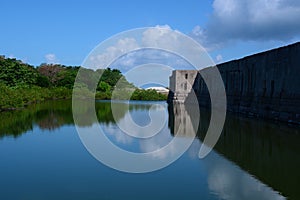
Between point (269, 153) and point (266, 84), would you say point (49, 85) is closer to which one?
point (266, 84)

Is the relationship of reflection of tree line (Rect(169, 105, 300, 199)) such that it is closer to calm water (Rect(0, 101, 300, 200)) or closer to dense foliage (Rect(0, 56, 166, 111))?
calm water (Rect(0, 101, 300, 200))

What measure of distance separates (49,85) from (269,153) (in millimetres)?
42429

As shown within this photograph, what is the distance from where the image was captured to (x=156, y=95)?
54.9m

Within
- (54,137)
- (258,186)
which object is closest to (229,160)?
(258,186)

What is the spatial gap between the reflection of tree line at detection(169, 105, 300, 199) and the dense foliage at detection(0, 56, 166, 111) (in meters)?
14.6

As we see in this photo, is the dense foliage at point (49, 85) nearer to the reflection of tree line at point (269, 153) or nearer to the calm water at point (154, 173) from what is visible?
the calm water at point (154, 173)

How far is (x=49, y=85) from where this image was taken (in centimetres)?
4756

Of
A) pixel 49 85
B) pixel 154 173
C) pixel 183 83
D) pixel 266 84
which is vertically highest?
pixel 183 83

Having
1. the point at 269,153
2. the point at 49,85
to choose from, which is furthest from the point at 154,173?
the point at 49,85

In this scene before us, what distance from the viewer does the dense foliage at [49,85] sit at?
25453 millimetres

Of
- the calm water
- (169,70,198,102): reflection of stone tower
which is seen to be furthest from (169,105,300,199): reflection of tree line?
(169,70,198,102): reflection of stone tower

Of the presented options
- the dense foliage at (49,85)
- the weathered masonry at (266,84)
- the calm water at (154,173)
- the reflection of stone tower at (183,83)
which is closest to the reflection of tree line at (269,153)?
the calm water at (154,173)

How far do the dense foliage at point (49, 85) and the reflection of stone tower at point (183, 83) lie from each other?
523 centimetres

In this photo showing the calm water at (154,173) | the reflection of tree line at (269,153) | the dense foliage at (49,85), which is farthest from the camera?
the dense foliage at (49,85)
